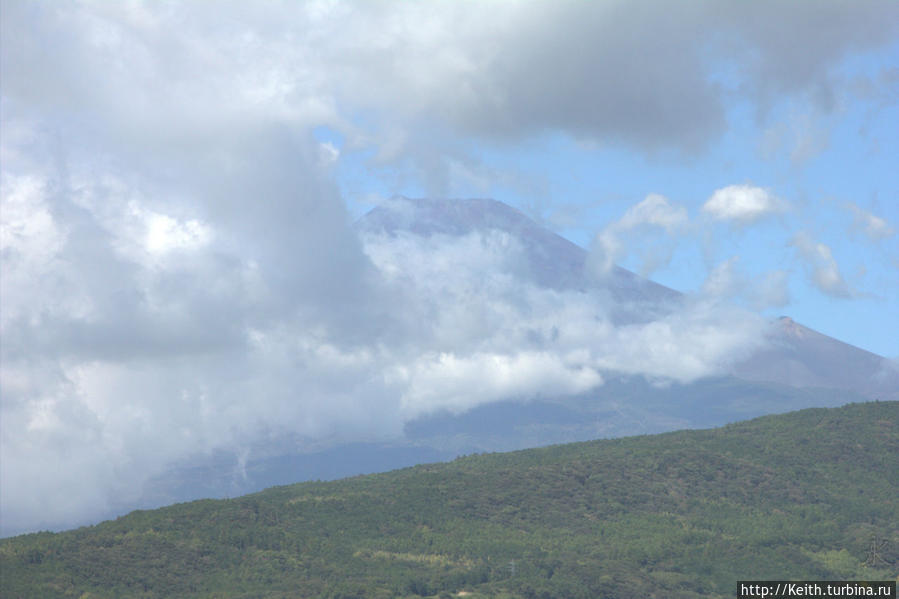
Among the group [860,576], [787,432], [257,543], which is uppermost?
[787,432]

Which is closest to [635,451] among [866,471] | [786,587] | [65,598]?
[866,471]

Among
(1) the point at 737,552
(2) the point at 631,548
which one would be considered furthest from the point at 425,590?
(1) the point at 737,552

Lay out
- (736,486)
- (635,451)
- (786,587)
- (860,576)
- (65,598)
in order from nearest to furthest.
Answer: (65,598), (786,587), (860,576), (736,486), (635,451)

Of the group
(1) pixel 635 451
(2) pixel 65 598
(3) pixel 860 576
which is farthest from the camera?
(1) pixel 635 451

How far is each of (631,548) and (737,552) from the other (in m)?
10.5

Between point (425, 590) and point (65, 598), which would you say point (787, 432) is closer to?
point (425, 590)

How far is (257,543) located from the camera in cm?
9931

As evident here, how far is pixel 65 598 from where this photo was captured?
78438 mm

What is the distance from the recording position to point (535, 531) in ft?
366

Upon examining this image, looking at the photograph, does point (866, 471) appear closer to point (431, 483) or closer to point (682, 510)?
point (682, 510)

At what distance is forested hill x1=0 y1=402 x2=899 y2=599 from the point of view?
88.4 meters

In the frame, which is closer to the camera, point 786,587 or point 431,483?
point 786,587

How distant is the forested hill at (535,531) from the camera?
290 feet

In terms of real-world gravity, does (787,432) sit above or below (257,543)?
above
